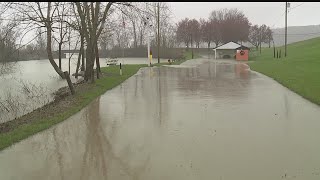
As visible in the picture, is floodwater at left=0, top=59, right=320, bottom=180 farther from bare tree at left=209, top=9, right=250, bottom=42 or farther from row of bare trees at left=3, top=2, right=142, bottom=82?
bare tree at left=209, top=9, right=250, bottom=42

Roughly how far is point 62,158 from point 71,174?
1064 millimetres

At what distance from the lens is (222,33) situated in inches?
3504

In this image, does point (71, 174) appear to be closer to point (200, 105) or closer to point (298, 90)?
point (200, 105)

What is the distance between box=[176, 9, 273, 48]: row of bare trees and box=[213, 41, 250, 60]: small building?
19.4m

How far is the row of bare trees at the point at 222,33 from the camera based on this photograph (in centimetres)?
8819

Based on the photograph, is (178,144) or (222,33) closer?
(178,144)

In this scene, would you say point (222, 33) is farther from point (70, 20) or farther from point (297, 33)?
point (70, 20)

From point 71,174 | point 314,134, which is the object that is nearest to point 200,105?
point 314,134

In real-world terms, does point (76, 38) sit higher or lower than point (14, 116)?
higher

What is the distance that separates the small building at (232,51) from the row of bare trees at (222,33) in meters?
19.4

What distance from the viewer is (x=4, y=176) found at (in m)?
6.68

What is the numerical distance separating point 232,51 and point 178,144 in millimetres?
60081

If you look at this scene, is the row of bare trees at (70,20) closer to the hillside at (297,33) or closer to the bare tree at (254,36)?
the bare tree at (254,36)

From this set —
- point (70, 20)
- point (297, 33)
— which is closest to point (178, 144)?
point (70, 20)
